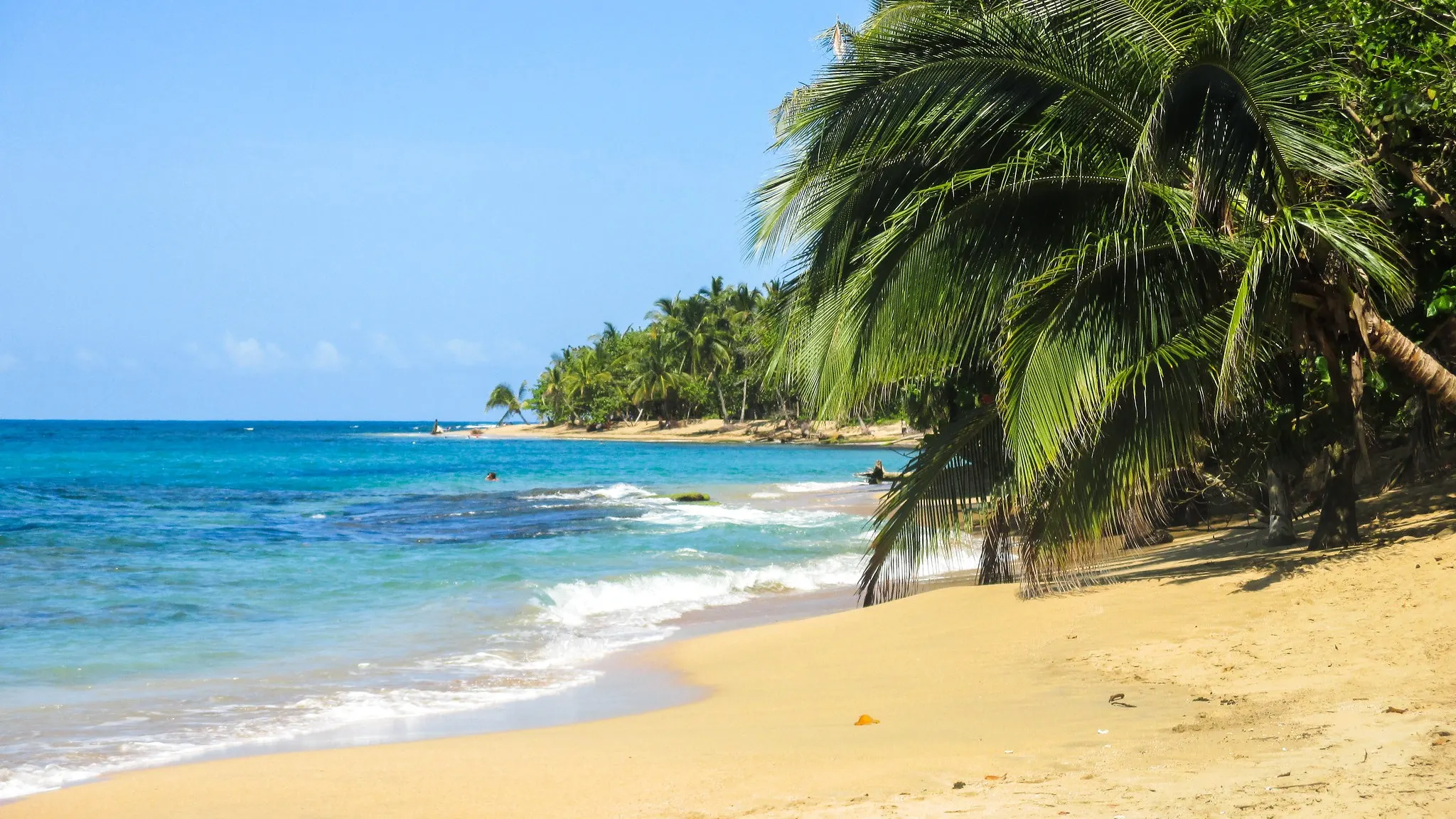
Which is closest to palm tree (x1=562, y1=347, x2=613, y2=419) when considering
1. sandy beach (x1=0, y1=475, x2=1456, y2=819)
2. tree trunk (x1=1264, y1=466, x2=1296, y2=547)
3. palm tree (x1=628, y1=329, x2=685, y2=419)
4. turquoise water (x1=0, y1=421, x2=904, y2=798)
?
palm tree (x1=628, y1=329, x2=685, y2=419)

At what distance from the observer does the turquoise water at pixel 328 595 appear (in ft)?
24.4

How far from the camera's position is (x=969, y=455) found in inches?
335

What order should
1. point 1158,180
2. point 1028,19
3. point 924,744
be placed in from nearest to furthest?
1. point 924,744
2. point 1158,180
3. point 1028,19

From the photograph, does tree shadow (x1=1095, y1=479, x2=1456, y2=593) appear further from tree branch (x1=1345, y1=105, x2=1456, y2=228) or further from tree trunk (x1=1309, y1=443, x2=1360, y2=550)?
tree branch (x1=1345, y1=105, x2=1456, y2=228)

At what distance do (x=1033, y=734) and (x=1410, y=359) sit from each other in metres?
3.51

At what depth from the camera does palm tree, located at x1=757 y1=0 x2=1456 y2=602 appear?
21.0 ft

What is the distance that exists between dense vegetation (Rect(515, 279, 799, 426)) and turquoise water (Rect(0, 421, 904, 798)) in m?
41.2

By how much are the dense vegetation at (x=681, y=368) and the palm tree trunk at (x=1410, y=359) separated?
59.6m

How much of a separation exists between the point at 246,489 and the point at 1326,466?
31.8 meters

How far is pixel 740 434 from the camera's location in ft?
267

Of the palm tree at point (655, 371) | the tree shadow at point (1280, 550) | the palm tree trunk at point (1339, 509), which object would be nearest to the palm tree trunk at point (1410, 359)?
the palm tree trunk at point (1339, 509)

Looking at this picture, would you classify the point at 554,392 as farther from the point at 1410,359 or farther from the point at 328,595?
the point at 1410,359

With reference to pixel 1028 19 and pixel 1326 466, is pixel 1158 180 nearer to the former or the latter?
pixel 1028 19

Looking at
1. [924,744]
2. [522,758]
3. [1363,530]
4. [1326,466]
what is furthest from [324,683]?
[1326,466]
